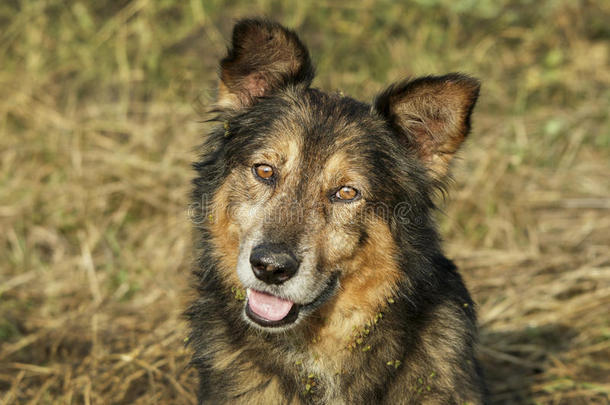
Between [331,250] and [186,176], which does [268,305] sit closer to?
[331,250]

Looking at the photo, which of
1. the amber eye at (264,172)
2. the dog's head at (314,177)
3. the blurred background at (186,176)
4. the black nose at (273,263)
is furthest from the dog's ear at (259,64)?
the black nose at (273,263)

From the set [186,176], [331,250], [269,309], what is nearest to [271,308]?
[269,309]

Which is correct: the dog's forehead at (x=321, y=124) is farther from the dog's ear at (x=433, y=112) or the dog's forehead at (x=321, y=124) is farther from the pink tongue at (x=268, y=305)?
the pink tongue at (x=268, y=305)

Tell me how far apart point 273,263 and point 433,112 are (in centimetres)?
127

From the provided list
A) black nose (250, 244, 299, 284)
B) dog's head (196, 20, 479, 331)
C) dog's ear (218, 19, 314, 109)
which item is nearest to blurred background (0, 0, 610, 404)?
dog's ear (218, 19, 314, 109)

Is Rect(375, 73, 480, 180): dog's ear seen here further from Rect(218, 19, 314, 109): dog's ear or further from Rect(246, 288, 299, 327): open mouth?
Rect(246, 288, 299, 327): open mouth

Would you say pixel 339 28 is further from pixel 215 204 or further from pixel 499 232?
pixel 215 204

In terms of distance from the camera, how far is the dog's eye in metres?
3.55

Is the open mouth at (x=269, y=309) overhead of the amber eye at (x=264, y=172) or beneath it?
beneath

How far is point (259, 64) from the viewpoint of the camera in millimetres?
3787

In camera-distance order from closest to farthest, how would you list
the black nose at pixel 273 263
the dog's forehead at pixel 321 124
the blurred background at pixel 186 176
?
1. the black nose at pixel 273 263
2. the dog's forehead at pixel 321 124
3. the blurred background at pixel 186 176

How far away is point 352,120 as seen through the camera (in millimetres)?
3670

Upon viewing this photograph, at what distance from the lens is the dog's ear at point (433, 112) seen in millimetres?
3383

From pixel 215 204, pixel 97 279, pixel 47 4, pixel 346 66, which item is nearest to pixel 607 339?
pixel 215 204
